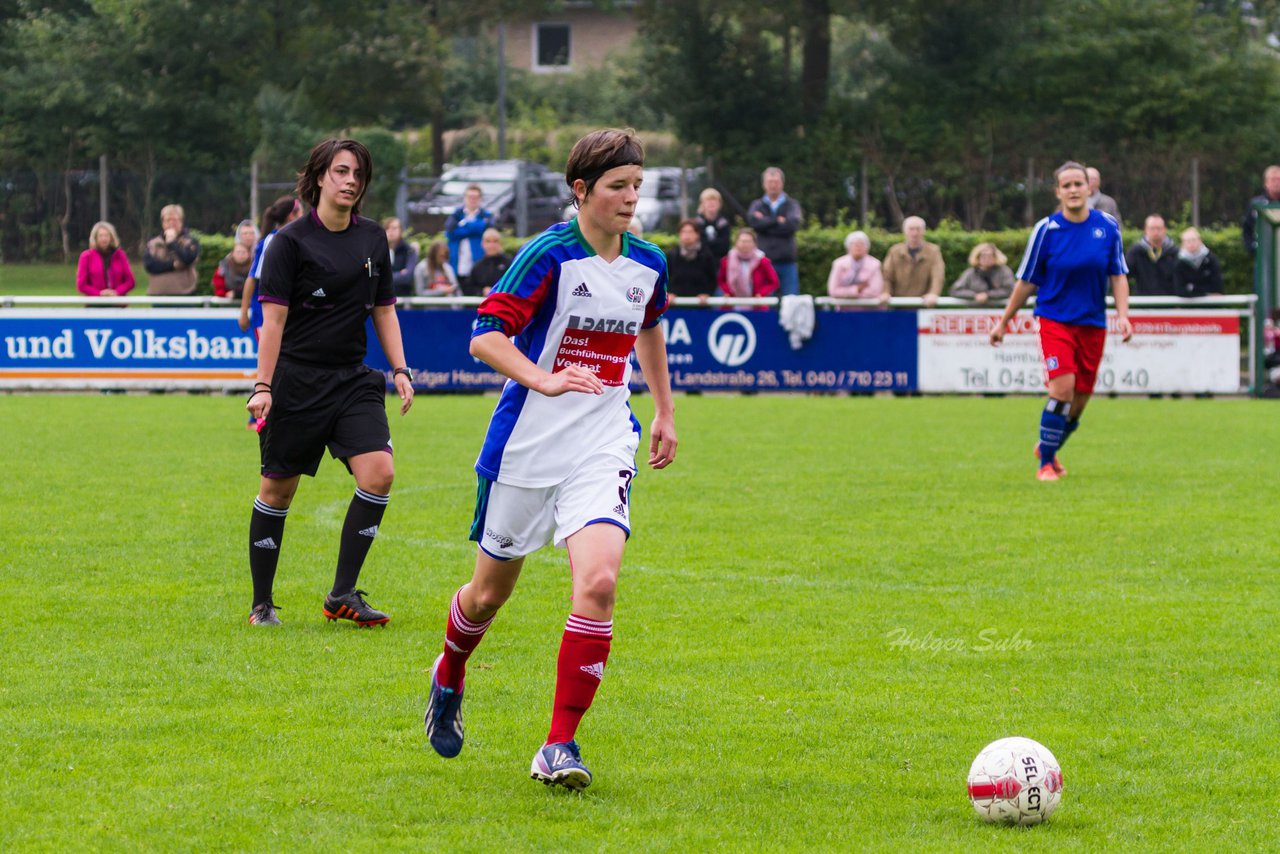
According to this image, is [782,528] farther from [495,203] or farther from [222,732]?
[495,203]

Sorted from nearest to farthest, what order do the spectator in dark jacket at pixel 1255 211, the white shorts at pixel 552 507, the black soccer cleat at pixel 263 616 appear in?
the white shorts at pixel 552 507 → the black soccer cleat at pixel 263 616 → the spectator in dark jacket at pixel 1255 211

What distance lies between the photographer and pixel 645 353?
18.2 ft

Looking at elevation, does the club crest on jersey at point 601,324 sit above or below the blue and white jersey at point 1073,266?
below

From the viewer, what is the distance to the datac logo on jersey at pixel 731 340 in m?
20.0

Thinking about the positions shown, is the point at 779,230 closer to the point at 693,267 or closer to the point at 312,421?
the point at 693,267

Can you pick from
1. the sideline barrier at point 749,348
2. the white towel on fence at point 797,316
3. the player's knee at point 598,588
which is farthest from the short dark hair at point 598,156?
the white towel on fence at point 797,316

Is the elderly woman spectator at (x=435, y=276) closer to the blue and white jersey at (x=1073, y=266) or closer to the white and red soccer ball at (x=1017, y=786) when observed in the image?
the blue and white jersey at (x=1073, y=266)

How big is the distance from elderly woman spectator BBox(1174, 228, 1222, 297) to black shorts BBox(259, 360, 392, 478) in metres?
14.3

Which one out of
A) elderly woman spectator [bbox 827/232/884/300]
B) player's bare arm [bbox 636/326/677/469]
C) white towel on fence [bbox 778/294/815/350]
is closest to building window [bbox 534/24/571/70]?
elderly woman spectator [bbox 827/232/884/300]

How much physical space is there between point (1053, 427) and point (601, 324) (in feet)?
25.3

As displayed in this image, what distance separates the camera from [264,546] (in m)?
7.48

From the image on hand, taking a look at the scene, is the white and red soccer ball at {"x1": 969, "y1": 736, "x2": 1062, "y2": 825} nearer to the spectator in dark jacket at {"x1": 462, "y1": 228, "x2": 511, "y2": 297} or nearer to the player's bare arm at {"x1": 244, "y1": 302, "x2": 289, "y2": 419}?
the player's bare arm at {"x1": 244, "y1": 302, "x2": 289, "y2": 419}

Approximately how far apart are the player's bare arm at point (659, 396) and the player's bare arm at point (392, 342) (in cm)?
212

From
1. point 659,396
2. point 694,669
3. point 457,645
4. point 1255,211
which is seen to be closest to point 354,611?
point 694,669
